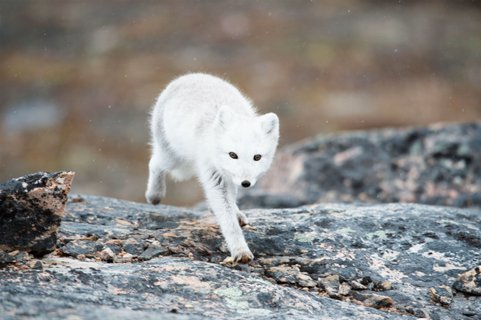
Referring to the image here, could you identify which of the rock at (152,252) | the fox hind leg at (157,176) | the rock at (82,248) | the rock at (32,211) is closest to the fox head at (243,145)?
the rock at (152,252)

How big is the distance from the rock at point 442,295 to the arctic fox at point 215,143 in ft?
5.40

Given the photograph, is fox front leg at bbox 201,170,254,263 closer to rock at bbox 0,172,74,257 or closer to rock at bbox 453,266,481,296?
A: rock at bbox 0,172,74,257

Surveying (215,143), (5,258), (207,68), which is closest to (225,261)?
(215,143)

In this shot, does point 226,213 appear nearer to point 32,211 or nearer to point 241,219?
point 241,219

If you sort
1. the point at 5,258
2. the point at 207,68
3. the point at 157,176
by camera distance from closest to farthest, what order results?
the point at 5,258, the point at 157,176, the point at 207,68

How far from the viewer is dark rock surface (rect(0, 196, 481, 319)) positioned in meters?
4.95

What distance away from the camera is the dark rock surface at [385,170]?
11.1 meters

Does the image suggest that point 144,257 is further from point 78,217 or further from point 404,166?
point 404,166

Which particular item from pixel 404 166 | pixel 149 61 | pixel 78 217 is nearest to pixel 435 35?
pixel 149 61

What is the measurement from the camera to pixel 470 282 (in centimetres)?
605

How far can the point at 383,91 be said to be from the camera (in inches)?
1022

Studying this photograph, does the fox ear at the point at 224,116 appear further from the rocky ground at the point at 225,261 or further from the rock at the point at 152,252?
the rock at the point at 152,252

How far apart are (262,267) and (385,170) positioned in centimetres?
591

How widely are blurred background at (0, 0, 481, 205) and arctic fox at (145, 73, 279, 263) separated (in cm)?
1156
